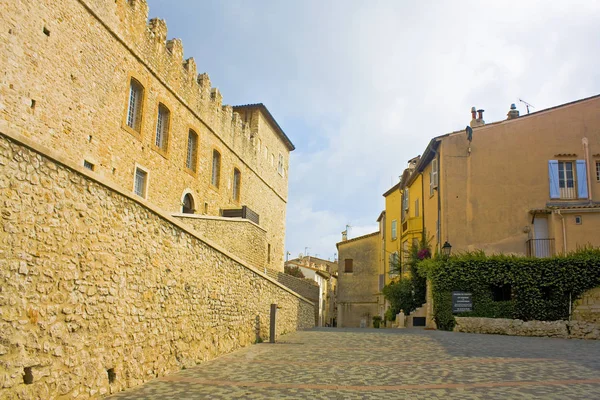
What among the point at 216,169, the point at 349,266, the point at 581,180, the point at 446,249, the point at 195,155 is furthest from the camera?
the point at 349,266

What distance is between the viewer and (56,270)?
6.16m

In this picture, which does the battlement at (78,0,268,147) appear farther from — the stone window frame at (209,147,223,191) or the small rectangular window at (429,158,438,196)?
the small rectangular window at (429,158,438,196)

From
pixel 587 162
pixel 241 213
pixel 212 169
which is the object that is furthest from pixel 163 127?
pixel 587 162

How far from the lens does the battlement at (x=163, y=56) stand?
17.0 metres

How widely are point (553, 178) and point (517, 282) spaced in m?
5.47

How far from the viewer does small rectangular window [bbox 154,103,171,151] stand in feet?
67.9

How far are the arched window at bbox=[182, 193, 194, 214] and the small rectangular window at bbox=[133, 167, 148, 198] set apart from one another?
3.60 metres

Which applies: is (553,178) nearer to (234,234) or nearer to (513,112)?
(513,112)

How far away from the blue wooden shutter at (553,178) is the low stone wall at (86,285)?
54.8 feet

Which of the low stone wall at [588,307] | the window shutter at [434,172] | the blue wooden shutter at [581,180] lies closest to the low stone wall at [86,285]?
the low stone wall at [588,307]

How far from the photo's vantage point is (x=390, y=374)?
29.0ft

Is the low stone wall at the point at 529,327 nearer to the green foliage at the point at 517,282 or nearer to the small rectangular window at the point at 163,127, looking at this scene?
the green foliage at the point at 517,282

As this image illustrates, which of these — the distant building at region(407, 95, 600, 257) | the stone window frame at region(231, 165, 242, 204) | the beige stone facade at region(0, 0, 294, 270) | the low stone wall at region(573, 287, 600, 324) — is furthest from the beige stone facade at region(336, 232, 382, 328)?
the low stone wall at region(573, 287, 600, 324)

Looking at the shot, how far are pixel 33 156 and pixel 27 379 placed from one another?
2.45 m
